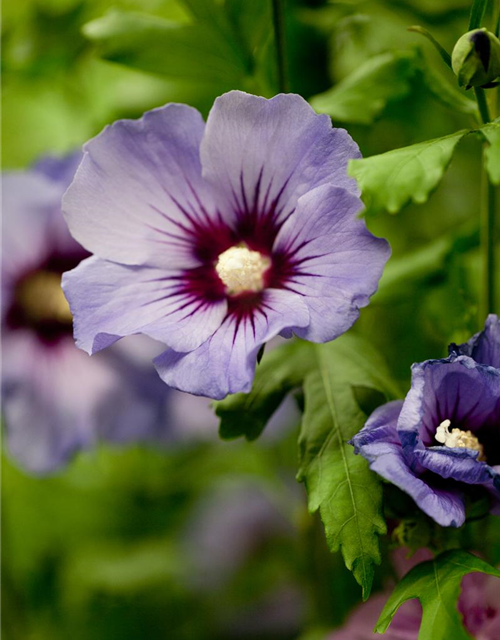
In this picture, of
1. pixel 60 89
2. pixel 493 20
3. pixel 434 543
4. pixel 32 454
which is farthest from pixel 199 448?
pixel 493 20

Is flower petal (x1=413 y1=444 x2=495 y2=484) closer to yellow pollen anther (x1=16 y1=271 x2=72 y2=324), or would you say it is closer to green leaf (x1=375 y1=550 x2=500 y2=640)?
green leaf (x1=375 y1=550 x2=500 y2=640)

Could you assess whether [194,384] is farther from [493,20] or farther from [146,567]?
[146,567]

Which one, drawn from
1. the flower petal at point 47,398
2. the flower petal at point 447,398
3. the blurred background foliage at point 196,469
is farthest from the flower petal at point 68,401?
the flower petal at point 447,398

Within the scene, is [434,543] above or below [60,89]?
below

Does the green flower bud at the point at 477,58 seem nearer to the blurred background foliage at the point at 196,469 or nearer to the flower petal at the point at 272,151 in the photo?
the flower petal at the point at 272,151

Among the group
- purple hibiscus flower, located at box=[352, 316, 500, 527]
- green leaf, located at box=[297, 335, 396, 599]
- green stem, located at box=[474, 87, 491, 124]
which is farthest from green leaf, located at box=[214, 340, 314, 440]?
green stem, located at box=[474, 87, 491, 124]

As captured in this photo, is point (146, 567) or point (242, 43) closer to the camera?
point (242, 43)
